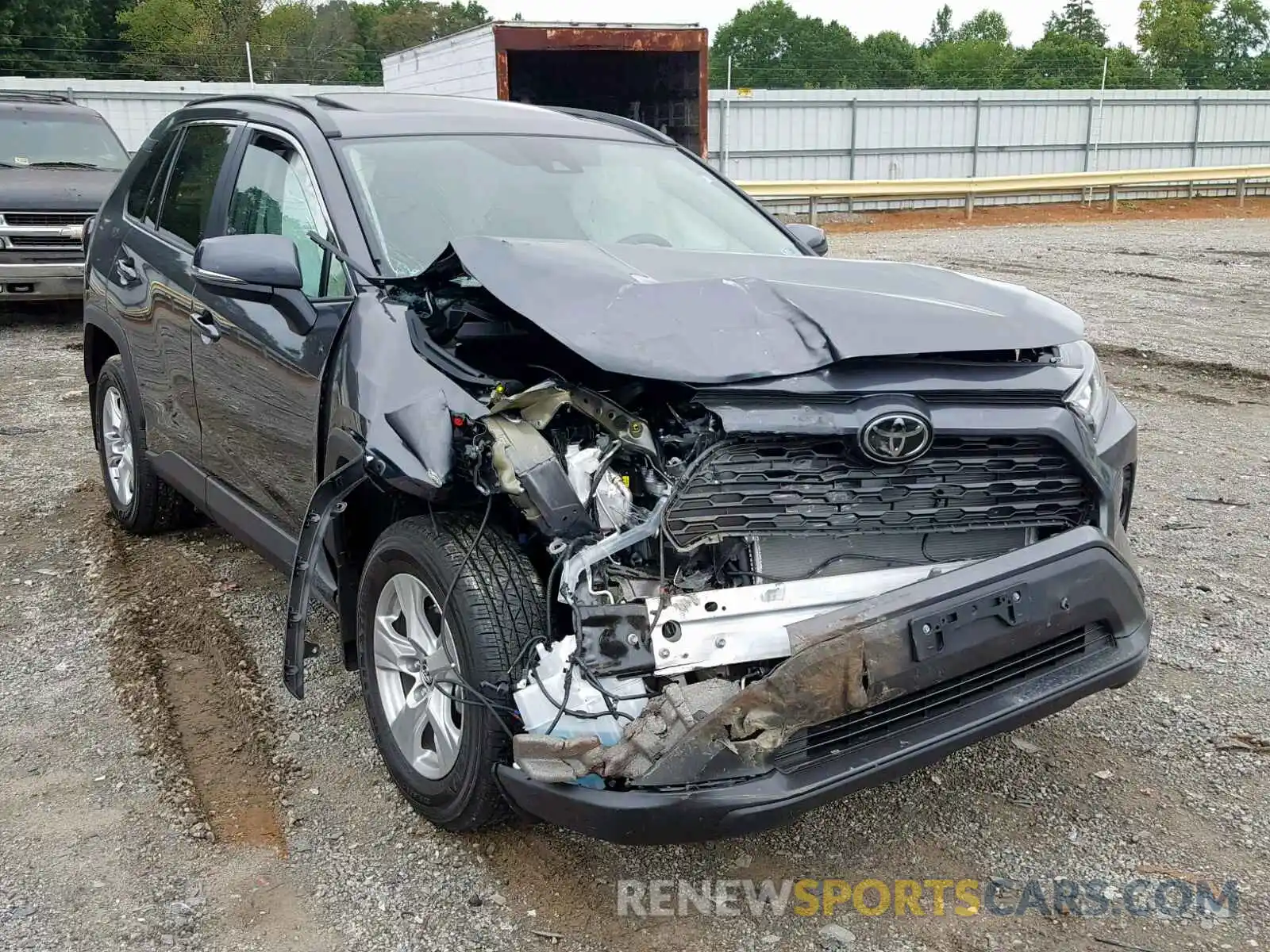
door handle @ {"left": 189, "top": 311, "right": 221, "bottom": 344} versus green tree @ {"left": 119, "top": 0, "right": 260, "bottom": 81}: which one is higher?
green tree @ {"left": 119, "top": 0, "right": 260, "bottom": 81}

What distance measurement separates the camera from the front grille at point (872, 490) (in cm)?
266

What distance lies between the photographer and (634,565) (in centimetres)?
269

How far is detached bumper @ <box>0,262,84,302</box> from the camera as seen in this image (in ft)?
34.9

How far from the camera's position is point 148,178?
512 centimetres

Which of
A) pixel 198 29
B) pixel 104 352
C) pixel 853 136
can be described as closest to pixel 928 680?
pixel 104 352

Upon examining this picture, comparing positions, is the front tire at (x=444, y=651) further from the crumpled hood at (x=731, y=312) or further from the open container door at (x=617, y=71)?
the open container door at (x=617, y=71)

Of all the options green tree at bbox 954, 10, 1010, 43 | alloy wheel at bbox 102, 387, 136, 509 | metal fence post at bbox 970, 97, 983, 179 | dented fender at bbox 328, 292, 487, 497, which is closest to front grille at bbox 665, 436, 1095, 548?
dented fender at bbox 328, 292, 487, 497

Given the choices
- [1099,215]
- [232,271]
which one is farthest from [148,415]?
[1099,215]

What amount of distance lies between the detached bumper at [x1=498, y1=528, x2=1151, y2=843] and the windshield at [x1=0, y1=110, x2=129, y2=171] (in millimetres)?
11038

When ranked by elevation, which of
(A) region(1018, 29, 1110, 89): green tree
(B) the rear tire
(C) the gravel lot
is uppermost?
(A) region(1018, 29, 1110, 89): green tree

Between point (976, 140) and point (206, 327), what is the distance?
2450cm

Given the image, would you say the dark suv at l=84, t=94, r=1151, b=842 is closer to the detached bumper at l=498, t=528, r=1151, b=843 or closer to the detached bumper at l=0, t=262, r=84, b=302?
the detached bumper at l=498, t=528, r=1151, b=843

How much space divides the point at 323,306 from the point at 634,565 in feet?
4.53

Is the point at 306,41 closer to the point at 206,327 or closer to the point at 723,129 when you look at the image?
the point at 723,129
